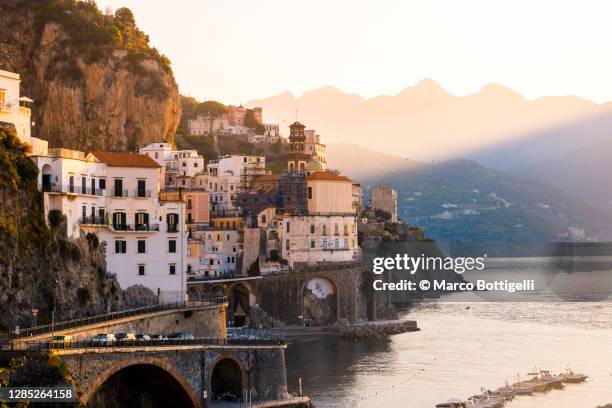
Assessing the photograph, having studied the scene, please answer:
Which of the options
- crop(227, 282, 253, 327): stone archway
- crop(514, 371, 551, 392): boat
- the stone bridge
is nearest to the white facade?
crop(227, 282, 253, 327): stone archway

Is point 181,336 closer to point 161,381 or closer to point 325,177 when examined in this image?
point 161,381

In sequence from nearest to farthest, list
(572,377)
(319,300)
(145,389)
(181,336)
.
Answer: (145,389)
(181,336)
(572,377)
(319,300)

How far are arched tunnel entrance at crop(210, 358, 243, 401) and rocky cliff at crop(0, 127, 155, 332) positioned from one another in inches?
327

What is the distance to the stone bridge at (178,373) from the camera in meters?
50.8

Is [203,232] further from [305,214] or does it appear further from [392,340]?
[392,340]

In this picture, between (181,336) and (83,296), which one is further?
(83,296)

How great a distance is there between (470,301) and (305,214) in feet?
158

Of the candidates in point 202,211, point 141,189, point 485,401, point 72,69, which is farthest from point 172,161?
point 485,401

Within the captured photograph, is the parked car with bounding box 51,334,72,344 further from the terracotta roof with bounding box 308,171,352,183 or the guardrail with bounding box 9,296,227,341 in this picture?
the terracotta roof with bounding box 308,171,352,183

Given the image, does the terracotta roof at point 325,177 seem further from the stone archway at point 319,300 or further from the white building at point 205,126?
the white building at point 205,126

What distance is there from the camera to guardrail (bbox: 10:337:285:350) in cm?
4812

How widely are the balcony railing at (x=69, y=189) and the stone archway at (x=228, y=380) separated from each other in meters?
13.8

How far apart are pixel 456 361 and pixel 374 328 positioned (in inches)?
831

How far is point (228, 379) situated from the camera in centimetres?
6228
